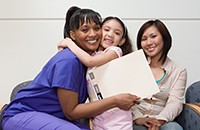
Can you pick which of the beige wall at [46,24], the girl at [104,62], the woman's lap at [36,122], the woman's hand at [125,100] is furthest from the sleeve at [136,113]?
the beige wall at [46,24]

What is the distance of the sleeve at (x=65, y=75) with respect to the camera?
4.65 ft

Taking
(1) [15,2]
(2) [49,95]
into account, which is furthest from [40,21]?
(2) [49,95]

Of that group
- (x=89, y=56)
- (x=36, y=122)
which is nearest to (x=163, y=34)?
(x=89, y=56)

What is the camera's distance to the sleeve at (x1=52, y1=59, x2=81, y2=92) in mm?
1418

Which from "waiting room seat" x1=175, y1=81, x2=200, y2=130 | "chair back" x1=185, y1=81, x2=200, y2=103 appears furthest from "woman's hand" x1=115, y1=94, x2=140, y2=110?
"chair back" x1=185, y1=81, x2=200, y2=103

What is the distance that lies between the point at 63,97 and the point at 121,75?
0.35 metres

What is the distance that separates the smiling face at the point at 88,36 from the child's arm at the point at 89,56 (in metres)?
0.05

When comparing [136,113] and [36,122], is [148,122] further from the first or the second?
[36,122]

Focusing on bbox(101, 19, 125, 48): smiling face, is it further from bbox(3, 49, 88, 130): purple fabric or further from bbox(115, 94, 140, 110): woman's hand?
bbox(115, 94, 140, 110): woman's hand

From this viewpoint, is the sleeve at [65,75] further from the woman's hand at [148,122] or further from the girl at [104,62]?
the woman's hand at [148,122]

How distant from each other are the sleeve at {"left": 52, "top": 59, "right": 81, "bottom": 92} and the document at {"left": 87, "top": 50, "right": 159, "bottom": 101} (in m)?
0.13

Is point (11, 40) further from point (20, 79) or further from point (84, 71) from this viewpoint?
point (84, 71)

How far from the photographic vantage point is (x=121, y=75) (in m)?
1.56

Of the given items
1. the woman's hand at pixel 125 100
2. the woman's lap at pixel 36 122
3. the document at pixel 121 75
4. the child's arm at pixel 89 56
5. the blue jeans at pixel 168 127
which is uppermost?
the child's arm at pixel 89 56
